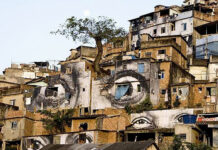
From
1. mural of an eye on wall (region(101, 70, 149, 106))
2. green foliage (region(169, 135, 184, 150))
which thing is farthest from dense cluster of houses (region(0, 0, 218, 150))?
green foliage (region(169, 135, 184, 150))

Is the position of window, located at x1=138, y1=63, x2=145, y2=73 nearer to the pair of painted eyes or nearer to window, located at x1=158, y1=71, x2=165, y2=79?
window, located at x1=158, y1=71, x2=165, y2=79

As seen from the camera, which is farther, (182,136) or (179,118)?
(179,118)

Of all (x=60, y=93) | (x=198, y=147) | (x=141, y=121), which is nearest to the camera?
(x=198, y=147)

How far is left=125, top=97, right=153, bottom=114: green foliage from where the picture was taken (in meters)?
52.6

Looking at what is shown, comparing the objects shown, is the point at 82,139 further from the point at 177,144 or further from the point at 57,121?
the point at 177,144

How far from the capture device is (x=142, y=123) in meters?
50.6

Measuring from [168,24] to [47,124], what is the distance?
2344 centimetres

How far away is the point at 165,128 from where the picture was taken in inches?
1855

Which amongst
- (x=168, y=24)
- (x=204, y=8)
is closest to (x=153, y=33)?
(x=168, y=24)

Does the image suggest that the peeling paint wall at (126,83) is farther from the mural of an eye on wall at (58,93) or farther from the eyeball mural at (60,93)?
the mural of an eye on wall at (58,93)

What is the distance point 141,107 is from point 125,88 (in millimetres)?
3550

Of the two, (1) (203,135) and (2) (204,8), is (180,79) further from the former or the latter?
(2) (204,8)

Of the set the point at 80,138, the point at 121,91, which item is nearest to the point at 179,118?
the point at 121,91

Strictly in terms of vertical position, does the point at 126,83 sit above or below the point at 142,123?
above
